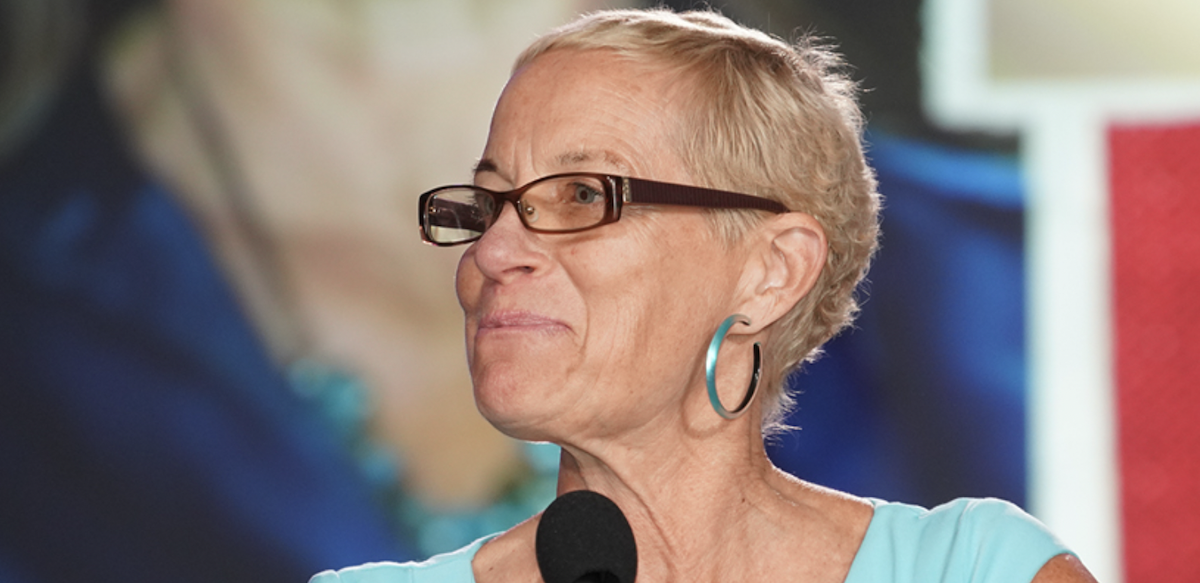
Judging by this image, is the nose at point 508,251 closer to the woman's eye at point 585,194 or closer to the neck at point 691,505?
the woman's eye at point 585,194

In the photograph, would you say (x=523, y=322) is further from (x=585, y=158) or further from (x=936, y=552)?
(x=936, y=552)

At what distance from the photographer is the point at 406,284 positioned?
337cm

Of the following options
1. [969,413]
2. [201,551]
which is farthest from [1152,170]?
[201,551]

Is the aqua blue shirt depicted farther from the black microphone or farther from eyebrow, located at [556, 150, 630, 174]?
eyebrow, located at [556, 150, 630, 174]

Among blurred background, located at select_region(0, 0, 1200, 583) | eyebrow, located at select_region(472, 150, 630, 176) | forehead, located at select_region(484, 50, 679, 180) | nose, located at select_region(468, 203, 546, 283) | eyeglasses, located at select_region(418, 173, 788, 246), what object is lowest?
blurred background, located at select_region(0, 0, 1200, 583)

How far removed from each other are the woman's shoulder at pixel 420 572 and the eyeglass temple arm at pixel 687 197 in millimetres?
578

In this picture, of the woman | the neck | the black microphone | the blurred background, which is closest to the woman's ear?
the woman

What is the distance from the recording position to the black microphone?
51.1 inches

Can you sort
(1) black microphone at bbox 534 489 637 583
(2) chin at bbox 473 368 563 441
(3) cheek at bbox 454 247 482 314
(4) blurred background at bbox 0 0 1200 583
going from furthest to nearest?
(4) blurred background at bbox 0 0 1200 583 → (3) cheek at bbox 454 247 482 314 → (2) chin at bbox 473 368 563 441 → (1) black microphone at bbox 534 489 637 583

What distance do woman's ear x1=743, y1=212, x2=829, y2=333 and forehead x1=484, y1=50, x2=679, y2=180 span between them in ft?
0.64

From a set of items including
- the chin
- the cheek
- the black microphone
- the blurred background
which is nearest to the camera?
the black microphone

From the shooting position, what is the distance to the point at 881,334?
3.19m

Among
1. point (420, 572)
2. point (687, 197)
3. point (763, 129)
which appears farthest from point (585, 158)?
point (420, 572)

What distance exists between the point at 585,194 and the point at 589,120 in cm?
11
